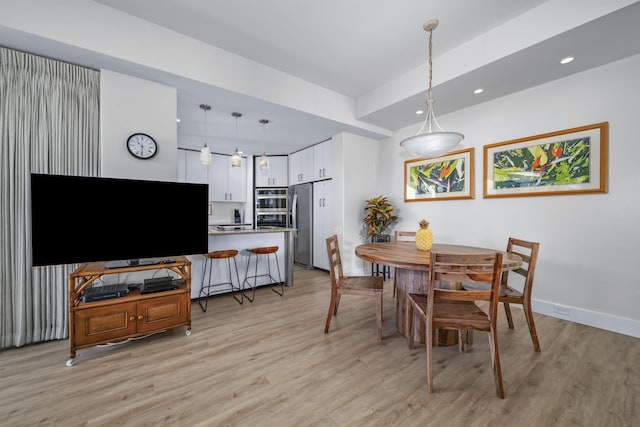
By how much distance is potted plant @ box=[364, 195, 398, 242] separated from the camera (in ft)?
14.0

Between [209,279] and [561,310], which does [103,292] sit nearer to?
[209,279]

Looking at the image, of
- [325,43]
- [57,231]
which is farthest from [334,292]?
[325,43]

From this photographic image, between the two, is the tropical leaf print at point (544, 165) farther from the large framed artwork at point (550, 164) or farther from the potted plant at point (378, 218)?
the potted plant at point (378, 218)

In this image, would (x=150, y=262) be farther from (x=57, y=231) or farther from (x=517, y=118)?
(x=517, y=118)

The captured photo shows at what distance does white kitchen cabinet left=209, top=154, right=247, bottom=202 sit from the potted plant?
3.48 metres

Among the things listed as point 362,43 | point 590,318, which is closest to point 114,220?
point 362,43

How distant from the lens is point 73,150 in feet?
7.80

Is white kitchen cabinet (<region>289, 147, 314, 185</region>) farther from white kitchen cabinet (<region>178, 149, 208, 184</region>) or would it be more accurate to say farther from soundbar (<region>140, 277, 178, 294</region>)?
soundbar (<region>140, 277, 178, 294</region>)

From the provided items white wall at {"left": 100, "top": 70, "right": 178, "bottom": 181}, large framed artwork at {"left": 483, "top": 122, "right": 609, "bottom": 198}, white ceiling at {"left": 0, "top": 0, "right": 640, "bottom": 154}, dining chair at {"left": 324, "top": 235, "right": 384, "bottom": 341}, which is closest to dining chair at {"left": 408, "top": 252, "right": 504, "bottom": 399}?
dining chair at {"left": 324, "top": 235, "right": 384, "bottom": 341}

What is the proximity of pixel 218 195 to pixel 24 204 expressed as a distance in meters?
3.76

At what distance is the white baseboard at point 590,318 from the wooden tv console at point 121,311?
3985 mm

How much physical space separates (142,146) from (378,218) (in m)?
3.45

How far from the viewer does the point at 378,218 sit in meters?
4.30

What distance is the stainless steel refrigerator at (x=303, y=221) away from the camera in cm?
531
